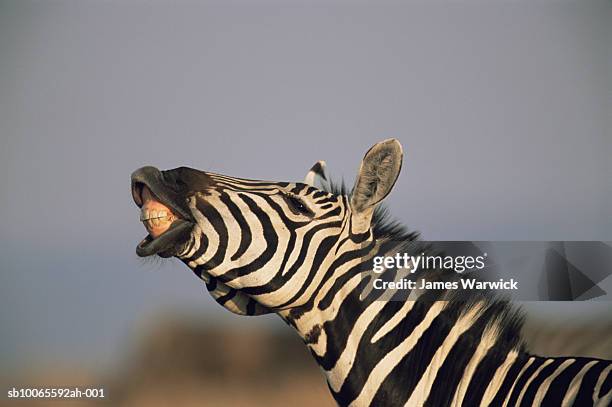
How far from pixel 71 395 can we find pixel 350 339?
4.44 m

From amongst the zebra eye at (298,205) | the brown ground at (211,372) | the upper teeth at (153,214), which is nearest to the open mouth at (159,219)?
the upper teeth at (153,214)

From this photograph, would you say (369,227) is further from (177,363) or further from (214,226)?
(177,363)

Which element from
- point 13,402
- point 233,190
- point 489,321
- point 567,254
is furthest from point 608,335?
point 13,402

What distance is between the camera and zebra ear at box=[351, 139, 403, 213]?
2547 millimetres

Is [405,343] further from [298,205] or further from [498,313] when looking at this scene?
[298,205]

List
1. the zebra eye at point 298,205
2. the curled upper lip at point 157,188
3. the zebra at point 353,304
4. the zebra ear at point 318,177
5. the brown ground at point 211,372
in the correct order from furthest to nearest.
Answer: the brown ground at point 211,372, the zebra ear at point 318,177, the zebra eye at point 298,205, the zebra at point 353,304, the curled upper lip at point 157,188

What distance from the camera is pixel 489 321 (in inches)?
102

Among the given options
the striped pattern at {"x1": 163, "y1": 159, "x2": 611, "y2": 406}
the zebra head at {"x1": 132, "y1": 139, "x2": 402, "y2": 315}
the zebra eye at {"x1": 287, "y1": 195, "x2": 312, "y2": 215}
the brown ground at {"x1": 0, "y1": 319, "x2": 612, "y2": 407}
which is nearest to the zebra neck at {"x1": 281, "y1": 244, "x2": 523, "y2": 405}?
the striped pattern at {"x1": 163, "y1": 159, "x2": 611, "y2": 406}

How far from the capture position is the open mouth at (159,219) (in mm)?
2377

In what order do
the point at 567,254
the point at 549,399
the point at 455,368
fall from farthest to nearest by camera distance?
the point at 567,254
the point at 455,368
the point at 549,399

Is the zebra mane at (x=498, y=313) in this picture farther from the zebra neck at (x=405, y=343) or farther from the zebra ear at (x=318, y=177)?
the zebra ear at (x=318, y=177)

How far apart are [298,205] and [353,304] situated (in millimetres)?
409

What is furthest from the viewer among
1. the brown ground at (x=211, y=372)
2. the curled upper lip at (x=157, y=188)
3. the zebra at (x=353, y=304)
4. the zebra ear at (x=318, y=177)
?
the brown ground at (x=211, y=372)

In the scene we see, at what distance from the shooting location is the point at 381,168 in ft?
8.40
